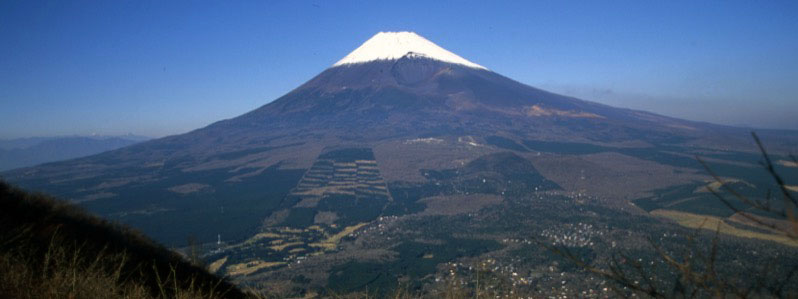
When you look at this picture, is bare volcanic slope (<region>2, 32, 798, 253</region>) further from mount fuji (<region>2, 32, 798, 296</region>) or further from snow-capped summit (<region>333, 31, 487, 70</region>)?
snow-capped summit (<region>333, 31, 487, 70</region>)

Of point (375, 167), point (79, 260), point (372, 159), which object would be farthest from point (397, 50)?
point (79, 260)

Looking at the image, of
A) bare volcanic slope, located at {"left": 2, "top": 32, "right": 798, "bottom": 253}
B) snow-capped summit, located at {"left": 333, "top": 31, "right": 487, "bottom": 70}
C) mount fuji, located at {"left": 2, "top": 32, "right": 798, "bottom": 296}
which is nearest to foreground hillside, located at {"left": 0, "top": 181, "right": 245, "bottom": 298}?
mount fuji, located at {"left": 2, "top": 32, "right": 798, "bottom": 296}

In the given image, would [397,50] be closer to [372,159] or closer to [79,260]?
[372,159]

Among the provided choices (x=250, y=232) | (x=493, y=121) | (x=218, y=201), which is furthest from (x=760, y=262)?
(x=493, y=121)

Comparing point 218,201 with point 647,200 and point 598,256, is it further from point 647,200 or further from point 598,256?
point 647,200

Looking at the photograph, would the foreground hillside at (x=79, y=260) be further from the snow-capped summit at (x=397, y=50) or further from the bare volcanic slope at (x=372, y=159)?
the snow-capped summit at (x=397, y=50)

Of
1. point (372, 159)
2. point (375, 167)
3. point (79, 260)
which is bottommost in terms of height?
point (375, 167)
